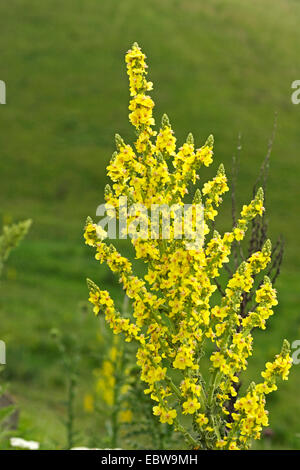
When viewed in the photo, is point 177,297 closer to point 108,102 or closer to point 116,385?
point 116,385

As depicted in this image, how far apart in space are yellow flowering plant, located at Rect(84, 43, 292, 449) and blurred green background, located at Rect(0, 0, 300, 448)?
1798 cm

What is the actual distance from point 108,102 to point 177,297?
40.1m

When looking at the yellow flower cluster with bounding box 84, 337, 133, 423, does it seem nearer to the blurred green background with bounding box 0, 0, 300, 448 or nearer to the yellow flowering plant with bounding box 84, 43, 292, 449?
the yellow flowering plant with bounding box 84, 43, 292, 449

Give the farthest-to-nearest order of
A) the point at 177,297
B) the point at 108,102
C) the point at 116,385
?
the point at 108,102 < the point at 116,385 < the point at 177,297

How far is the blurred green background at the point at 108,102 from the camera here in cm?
2888

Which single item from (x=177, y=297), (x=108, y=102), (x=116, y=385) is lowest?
(x=116, y=385)

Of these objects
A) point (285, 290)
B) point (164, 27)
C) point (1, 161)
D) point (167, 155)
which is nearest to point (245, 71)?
point (164, 27)

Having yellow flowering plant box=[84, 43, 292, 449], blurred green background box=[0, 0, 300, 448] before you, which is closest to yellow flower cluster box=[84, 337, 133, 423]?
yellow flowering plant box=[84, 43, 292, 449]

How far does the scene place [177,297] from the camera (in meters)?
3.22

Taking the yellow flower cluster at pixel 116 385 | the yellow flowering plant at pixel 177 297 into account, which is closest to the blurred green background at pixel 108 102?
the yellow flower cluster at pixel 116 385

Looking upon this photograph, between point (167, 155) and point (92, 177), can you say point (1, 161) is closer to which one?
point (92, 177)

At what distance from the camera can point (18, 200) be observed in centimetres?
3416

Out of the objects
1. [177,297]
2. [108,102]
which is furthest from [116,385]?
[108,102]

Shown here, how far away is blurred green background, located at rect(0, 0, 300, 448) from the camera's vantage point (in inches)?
1137
